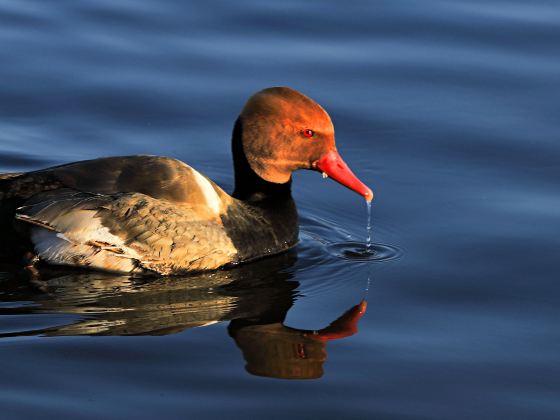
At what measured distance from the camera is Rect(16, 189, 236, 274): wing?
7.91m

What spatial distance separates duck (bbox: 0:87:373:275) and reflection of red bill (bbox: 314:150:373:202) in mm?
128

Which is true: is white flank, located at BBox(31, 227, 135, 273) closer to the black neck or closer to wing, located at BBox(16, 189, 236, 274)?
wing, located at BBox(16, 189, 236, 274)

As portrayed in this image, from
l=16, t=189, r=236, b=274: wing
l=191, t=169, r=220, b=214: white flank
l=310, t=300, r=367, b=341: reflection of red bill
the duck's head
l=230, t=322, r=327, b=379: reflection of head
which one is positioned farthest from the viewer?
the duck's head

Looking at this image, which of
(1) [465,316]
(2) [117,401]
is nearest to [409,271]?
(1) [465,316]

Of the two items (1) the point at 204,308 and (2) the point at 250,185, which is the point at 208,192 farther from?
(1) the point at 204,308

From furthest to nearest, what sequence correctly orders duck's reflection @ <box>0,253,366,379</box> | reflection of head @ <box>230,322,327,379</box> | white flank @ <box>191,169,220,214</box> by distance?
white flank @ <box>191,169,220,214</box> < duck's reflection @ <box>0,253,366,379</box> < reflection of head @ <box>230,322,327,379</box>

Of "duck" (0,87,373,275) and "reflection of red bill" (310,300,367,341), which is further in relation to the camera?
"duck" (0,87,373,275)

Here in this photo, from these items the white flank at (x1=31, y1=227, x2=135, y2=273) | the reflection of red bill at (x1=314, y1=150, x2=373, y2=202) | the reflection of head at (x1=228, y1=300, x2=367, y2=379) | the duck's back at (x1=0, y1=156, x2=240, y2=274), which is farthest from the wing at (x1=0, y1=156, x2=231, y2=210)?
the reflection of head at (x1=228, y1=300, x2=367, y2=379)

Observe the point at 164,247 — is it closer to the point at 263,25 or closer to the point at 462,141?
the point at 462,141

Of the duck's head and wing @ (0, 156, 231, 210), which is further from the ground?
the duck's head

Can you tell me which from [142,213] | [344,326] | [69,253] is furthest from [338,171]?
[69,253]

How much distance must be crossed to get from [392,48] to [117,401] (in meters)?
6.20

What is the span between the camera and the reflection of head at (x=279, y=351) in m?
6.66

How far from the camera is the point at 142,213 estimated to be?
799cm
